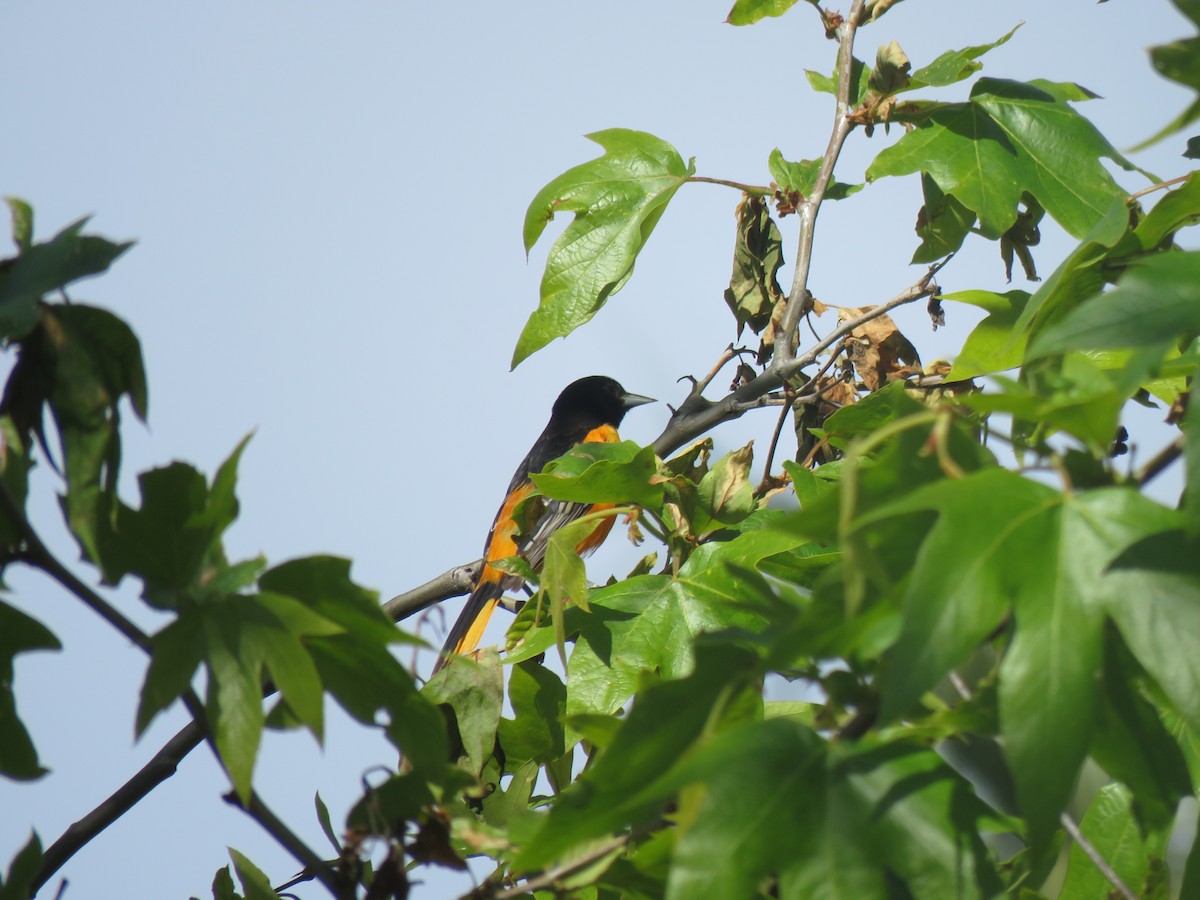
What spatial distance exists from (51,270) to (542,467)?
476 cm

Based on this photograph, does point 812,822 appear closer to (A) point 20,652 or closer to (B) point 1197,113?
(B) point 1197,113

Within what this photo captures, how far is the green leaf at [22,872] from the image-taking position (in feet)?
4.87

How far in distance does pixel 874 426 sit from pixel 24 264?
1.46 meters

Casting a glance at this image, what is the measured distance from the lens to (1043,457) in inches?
41.7

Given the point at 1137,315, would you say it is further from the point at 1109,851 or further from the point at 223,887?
the point at 223,887

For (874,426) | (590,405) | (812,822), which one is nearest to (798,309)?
(874,426)

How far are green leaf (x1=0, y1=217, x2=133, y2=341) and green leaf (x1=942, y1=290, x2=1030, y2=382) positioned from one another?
1351 millimetres

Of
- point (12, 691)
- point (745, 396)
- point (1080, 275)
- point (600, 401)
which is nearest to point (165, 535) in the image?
point (12, 691)

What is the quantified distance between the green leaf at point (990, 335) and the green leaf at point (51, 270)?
135cm

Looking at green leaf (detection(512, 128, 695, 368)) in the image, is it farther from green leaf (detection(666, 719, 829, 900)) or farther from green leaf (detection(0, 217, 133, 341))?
green leaf (detection(666, 719, 829, 900))

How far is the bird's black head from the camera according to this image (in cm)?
767

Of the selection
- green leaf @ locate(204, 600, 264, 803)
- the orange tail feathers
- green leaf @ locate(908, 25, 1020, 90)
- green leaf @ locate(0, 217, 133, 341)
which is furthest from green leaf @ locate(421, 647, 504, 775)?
the orange tail feathers

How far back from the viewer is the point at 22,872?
1496mm

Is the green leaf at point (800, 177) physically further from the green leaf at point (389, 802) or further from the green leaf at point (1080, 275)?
the green leaf at point (389, 802)
